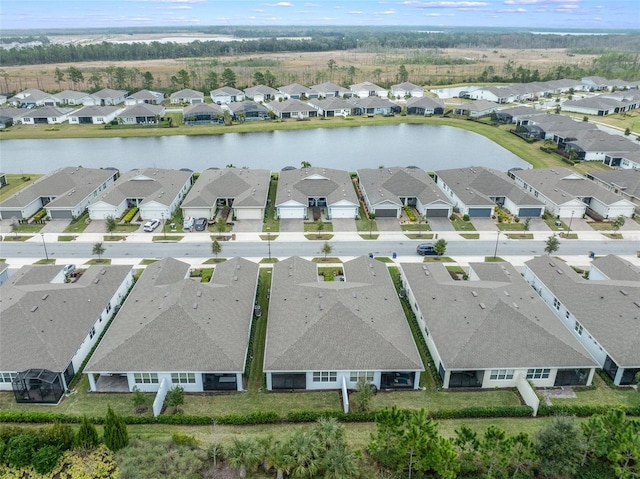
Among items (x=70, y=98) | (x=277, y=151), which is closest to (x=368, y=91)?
(x=277, y=151)

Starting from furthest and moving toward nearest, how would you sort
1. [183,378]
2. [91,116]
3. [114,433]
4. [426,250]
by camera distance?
[91,116] → [426,250] → [183,378] → [114,433]

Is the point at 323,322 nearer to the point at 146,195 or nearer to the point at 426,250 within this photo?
the point at 426,250

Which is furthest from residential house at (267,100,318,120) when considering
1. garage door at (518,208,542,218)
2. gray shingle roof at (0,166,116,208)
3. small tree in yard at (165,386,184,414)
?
small tree in yard at (165,386,184,414)

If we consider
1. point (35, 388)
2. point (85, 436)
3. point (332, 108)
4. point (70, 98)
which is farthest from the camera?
point (70, 98)

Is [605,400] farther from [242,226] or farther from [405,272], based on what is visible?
[242,226]

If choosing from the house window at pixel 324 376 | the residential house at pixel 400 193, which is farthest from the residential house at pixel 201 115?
the house window at pixel 324 376

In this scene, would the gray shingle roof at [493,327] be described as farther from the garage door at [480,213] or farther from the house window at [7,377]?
the house window at [7,377]
